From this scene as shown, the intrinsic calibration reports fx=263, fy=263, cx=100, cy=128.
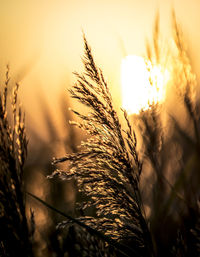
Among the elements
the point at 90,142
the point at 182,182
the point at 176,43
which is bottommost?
the point at 182,182

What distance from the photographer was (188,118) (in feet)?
6.55

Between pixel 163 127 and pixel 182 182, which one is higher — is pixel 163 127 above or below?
above

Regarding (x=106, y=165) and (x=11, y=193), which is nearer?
(x=11, y=193)

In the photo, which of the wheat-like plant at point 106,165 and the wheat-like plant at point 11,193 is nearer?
the wheat-like plant at point 11,193

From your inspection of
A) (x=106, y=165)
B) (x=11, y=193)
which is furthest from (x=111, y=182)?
(x=11, y=193)

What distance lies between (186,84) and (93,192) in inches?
45.2

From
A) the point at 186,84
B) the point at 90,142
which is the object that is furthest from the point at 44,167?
the point at 186,84

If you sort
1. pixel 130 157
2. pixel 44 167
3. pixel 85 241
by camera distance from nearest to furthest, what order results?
pixel 130 157 → pixel 85 241 → pixel 44 167

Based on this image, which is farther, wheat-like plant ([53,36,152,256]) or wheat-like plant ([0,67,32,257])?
wheat-like plant ([53,36,152,256])

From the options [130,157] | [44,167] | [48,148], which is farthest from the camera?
[44,167]

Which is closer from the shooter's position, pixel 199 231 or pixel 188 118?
pixel 199 231

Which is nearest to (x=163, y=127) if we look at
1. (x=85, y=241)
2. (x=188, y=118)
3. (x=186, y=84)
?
(x=188, y=118)

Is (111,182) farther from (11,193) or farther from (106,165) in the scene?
(11,193)

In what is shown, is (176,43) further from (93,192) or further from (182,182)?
(93,192)
